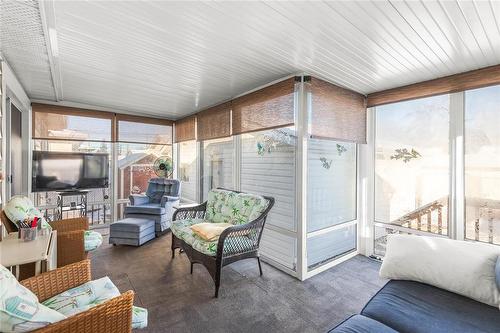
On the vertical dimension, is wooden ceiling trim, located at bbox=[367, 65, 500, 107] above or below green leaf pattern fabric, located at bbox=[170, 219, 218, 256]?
above

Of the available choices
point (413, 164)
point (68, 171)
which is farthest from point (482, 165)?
point (68, 171)

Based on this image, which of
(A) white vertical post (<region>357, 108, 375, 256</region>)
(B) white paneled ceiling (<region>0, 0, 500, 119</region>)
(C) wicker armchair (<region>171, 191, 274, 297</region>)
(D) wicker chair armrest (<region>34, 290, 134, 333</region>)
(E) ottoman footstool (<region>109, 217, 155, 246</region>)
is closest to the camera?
(D) wicker chair armrest (<region>34, 290, 134, 333</region>)

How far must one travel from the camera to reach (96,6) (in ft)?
5.15

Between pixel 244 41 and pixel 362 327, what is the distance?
218cm

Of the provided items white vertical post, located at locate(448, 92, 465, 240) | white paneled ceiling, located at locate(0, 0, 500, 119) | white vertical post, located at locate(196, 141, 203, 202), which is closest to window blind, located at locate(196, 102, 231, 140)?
white vertical post, located at locate(196, 141, 203, 202)

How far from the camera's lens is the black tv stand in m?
4.14

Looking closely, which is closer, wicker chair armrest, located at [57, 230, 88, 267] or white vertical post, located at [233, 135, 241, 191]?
wicker chair armrest, located at [57, 230, 88, 267]

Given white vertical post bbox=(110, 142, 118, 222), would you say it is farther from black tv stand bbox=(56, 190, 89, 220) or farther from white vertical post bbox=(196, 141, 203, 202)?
white vertical post bbox=(196, 141, 203, 202)

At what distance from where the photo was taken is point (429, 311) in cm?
139

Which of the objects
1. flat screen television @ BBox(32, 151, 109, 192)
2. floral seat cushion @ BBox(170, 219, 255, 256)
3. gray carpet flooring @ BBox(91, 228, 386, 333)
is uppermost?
flat screen television @ BBox(32, 151, 109, 192)

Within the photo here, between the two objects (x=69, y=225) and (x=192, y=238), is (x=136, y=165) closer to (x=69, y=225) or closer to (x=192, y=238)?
(x=69, y=225)

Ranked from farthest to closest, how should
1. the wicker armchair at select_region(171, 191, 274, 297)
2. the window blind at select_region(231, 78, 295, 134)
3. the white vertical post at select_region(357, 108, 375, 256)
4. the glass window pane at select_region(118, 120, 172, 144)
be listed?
1. the glass window pane at select_region(118, 120, 172, 144)
2. the white vertical post at select_region(357, 108, 375, 256)
3. the window blind at select_region(231, 78, 295, 134)
4. the wicker armchair at select_region(171, 191, 274, 297)

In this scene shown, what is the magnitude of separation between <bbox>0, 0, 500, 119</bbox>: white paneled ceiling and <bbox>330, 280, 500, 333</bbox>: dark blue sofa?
190cm

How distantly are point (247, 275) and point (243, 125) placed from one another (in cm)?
201
